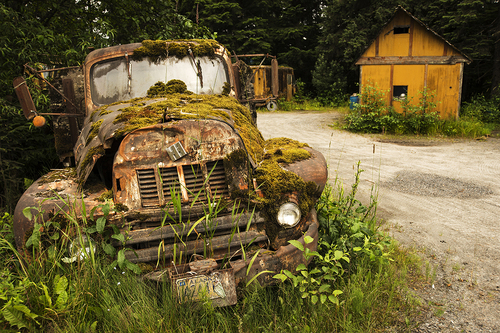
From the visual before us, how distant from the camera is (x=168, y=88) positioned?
14.6 feet

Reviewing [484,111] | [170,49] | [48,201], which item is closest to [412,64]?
[484,111]

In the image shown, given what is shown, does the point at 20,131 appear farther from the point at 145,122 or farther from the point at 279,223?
the point at 279,223

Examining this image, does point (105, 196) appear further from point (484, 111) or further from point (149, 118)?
point (484, 111)

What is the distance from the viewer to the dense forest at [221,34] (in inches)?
239

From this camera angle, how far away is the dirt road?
331 cm

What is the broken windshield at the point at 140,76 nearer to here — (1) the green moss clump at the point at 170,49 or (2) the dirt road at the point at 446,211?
(1) the green moss clump at the point at 170,49

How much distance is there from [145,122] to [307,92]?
25055mm

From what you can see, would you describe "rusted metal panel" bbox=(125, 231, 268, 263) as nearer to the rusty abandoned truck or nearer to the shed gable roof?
the rusty abandoned truck

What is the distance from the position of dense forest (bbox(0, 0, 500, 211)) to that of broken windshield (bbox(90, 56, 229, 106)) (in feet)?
3.75

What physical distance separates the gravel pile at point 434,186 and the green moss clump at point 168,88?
415 cm

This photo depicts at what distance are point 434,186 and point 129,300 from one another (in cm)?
586

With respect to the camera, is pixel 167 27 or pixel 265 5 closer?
pixel 167 27

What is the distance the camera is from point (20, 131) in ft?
21.5

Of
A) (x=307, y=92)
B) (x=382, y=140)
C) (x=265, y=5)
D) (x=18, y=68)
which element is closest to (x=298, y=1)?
(x=265, y=5)
